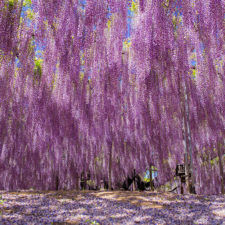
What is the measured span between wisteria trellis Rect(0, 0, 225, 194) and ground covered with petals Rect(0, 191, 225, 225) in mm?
3180

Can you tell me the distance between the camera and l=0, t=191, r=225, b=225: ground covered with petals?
555 cm

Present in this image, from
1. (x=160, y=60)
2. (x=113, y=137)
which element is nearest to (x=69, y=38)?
(x=160, y=60)

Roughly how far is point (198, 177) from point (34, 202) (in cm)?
1222

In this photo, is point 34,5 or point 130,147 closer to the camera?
point 34,5

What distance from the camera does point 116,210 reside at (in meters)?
6.61

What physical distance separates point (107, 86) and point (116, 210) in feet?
13.9

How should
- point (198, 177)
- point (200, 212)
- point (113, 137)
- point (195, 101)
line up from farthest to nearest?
point (198, 177)
point (113, 137)
point (195, 101)
point (200, 212)

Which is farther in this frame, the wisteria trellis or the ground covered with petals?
the wisteria trellis

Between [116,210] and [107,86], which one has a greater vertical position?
[107,86]

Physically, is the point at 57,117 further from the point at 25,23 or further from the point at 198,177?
the point at 198,177

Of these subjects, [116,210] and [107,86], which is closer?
[116,210]

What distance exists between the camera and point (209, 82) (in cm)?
780

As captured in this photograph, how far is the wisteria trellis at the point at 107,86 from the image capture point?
6414 mm

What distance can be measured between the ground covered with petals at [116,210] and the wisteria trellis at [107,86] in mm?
3180
